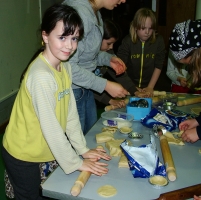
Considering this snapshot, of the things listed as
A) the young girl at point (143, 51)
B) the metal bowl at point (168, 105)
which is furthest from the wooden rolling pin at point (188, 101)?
the young girl at point (143, 51)

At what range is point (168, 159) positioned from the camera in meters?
1.04

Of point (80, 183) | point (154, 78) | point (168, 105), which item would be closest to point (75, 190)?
point (80, 183)

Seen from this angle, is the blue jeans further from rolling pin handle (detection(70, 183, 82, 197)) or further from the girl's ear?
rolling pin handle (detection(70, 183, 82, 197))

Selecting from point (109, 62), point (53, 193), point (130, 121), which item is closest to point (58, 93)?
point (53, 193)

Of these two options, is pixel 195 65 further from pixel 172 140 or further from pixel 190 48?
pixel 172 140

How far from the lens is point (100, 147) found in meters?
1.14

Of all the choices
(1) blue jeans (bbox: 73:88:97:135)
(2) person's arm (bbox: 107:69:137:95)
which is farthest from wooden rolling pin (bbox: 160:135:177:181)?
(2) person's arm (bbox: 107:69:137:95)

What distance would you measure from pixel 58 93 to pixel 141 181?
407 millimetres

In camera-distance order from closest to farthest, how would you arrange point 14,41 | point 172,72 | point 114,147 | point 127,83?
point 114,147 → point 127,83 → point 172,72 → point 14,41

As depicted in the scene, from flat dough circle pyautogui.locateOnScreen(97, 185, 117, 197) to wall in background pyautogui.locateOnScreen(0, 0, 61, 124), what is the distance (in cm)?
208

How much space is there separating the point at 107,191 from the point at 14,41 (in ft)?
7.59

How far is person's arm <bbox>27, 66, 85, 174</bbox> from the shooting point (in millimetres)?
939

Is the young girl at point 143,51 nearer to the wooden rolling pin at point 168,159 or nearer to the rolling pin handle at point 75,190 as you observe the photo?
the wooden rolling pin at point 168,159

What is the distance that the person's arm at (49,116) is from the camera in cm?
94
